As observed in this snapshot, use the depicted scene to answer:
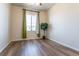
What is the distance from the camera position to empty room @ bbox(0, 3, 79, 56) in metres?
3.27

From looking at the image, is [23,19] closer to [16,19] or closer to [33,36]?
[16,19]

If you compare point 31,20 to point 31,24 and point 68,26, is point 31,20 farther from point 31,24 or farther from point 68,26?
point 68,26

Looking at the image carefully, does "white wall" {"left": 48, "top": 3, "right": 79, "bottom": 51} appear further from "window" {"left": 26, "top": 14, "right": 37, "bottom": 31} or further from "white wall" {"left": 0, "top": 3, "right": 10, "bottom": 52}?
"white wall" {"left": 0, "top": 3, "right": 10, "bottom": 52}

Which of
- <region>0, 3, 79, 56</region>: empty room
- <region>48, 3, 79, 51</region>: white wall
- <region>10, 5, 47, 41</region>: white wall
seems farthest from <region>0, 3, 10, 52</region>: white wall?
<region>48, 3, 79, 51</region>: white wall

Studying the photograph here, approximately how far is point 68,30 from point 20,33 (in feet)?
8.57

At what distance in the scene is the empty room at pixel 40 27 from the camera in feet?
10.7

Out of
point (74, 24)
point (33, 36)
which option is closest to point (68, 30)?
point (74, 24)

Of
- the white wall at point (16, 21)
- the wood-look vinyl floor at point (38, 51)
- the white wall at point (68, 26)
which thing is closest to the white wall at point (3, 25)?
the wood-look vinyl floor at point (38, 51)

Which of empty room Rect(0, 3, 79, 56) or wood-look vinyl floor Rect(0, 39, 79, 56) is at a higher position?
empty room Rect(0, 3, 79, 56)

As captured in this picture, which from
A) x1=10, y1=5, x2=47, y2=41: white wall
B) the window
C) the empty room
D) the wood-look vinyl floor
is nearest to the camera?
the wood-look vinyl floor

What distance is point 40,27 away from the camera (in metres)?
5.69

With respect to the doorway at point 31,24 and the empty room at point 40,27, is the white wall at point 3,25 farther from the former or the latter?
the doorway at point 31,24

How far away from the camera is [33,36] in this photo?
17.1 feet

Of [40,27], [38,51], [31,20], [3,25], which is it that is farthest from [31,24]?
[38,51]
